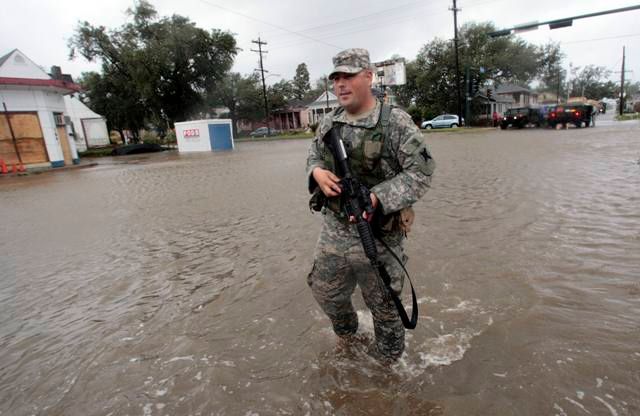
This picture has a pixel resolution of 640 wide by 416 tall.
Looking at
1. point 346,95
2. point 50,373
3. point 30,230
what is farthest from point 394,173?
point 30,230

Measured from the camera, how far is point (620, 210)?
18.8ft

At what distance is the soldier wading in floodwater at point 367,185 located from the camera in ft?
7.18

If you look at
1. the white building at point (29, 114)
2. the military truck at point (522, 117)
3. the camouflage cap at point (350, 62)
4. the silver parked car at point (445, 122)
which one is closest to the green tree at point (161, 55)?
the white building at point (29, 114)

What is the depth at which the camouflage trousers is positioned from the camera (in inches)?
93.0

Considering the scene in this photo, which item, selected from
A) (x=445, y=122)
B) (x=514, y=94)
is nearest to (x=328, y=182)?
(x=445, y=122)

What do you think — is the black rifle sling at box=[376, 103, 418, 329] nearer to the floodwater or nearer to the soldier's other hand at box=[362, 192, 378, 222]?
the soldier's other hand at box=[362, 192, 378, 222]

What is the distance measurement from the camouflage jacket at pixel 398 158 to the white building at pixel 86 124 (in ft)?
146

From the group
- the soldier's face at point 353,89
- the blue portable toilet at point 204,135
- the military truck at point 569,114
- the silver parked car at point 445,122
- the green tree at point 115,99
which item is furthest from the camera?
the green tree at point 115,99

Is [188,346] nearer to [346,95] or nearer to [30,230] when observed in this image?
[346,95]

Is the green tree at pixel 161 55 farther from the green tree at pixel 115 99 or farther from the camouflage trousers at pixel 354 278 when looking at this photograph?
the camouflage trousers at pixel 354 278

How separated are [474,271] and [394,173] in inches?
88.3

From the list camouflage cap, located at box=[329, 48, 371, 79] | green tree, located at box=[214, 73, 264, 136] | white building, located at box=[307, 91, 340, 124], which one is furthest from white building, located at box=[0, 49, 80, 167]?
white building, located at box=[307, 91, 340, 124]

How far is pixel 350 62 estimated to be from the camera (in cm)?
225

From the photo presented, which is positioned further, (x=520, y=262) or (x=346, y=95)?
(x=520, y=262)
